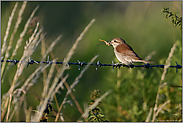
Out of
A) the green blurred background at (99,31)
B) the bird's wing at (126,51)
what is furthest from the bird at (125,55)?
the green blurred background at (99,31)

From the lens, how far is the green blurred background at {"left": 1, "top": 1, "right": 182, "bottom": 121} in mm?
6359

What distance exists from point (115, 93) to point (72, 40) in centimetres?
364

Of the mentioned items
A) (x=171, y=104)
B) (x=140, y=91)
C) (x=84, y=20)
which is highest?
(x=84, y=20)

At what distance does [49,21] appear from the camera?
8.44m

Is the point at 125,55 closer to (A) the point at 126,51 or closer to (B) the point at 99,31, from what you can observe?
(A) the point at 126,51

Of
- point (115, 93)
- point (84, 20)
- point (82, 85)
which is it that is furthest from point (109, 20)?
point (115, 93)

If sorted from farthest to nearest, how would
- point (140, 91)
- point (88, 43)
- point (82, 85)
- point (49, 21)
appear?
point (49, 21) < point (88, 43) < point (82, 85) < point (140, 91)

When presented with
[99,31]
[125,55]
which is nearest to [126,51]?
[125,55]

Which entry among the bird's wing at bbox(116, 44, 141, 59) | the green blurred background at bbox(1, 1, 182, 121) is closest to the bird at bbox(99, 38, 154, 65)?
the bird's wing at bbox(116, 44, 141, 59)

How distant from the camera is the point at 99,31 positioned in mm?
→ 8016

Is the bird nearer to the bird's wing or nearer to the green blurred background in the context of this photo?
the bird's wing

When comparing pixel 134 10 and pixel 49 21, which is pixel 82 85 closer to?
pixel 49 21

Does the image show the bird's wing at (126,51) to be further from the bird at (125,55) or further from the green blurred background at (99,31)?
the green blurred background at (99,31)

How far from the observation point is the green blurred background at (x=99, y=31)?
6.36 m
